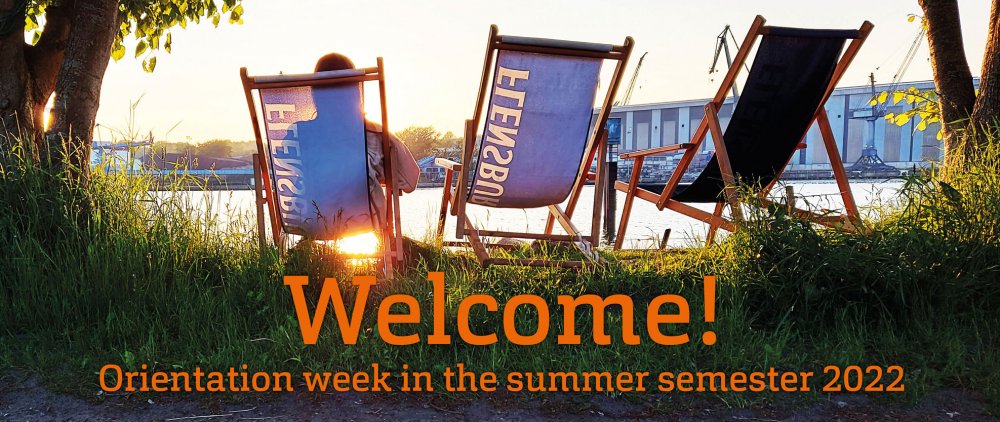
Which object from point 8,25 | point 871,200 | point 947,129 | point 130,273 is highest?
point 8,25

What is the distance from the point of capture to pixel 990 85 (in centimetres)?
351

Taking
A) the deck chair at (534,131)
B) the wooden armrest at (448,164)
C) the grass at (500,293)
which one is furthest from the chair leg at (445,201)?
the grass at (500,293)

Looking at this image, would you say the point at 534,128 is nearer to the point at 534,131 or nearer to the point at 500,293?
the point at 534,131

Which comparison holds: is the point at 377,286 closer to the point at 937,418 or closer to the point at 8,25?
the point at 937,418

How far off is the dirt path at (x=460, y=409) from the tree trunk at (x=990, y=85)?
201 centimetres

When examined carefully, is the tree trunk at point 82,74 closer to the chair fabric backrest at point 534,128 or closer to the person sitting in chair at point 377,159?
the person sitting in chair at point 377,159

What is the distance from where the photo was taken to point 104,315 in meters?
2.66

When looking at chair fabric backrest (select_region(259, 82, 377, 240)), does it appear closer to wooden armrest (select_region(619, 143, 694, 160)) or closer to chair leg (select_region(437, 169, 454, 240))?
chair leg (select_region(437, 169, 454, 240))

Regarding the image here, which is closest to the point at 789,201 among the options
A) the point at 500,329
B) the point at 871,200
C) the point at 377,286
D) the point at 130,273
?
the point at 871,200

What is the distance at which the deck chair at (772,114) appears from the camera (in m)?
→ 3.35

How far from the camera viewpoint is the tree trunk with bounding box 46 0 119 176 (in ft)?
11.7

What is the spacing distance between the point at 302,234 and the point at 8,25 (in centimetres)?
212

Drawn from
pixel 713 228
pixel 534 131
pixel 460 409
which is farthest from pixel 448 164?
pixel 460 409

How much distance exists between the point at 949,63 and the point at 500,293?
3045 millimetres
